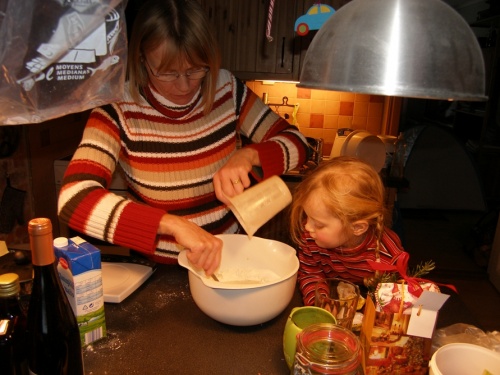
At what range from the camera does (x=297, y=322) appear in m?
0.84

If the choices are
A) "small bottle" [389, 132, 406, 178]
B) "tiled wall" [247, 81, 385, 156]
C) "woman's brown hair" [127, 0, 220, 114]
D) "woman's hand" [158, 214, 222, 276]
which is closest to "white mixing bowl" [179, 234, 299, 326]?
"woman's hand" [158, 214, 222, 276]

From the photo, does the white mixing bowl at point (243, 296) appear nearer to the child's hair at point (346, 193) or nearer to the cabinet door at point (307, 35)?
the child's hair at point (346, 193)

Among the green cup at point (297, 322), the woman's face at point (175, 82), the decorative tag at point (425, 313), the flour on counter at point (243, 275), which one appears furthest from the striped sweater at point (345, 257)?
the woman's face at point (175, 82)

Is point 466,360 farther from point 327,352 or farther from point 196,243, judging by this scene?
point 196,243

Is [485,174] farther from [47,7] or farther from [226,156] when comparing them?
[47,7]

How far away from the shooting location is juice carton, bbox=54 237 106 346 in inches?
33.5

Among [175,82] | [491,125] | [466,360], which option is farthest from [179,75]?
[491,125]

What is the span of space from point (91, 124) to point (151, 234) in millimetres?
438

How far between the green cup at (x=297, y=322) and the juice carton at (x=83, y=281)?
1.29 feet

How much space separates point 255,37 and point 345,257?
1824mm

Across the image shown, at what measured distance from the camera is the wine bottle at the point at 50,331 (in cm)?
75

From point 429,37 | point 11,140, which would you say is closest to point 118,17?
point 429,37

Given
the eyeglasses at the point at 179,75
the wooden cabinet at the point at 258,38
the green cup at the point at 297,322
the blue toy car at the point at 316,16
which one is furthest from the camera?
the wooden cabinet at the point at 258,38

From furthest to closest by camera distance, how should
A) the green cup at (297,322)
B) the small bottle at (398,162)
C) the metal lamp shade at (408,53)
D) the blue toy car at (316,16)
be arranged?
1. the small bottle at (398,162)
2. the blue toy car at (316,16)
3. the green cup at (297,322)
4. the metal lamp shade at (408,53)
